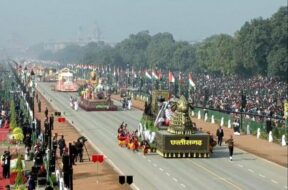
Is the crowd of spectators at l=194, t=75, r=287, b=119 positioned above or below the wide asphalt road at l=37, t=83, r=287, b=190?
above

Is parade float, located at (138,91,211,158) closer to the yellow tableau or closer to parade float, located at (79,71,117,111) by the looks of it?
the yellow tableau

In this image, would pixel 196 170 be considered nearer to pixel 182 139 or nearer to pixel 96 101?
pixel 182 139

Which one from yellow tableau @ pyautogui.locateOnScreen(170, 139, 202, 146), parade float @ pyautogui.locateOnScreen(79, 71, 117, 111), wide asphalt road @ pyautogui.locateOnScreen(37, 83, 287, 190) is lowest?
wide asphalt road @ pyautogui.locateOnScreen(37, 83, 287, 190)

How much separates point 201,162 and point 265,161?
386 cm

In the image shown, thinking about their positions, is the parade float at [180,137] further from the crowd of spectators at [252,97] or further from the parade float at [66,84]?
the parade float at [66,84]

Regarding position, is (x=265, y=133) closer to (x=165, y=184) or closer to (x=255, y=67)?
(x=165, y=184)

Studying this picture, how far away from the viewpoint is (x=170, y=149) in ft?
143

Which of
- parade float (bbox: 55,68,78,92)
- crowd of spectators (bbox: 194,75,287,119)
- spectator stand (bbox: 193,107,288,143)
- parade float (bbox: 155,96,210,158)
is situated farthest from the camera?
parade float (bbox: 55,68,78,92)

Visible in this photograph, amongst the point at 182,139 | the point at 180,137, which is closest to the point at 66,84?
the point at 180,137

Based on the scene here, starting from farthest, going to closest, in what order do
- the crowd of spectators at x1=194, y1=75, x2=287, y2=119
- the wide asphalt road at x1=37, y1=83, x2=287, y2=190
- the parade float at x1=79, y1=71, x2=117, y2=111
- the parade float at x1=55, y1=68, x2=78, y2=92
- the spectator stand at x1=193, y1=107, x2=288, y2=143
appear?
the parade float at x1=55, y1=68, x2=78, y2=92
the parade float at x1=79, y1=71, x2=117, y2=111
the crowd of spectators at x1=194, y1=75, x2=287, y2=119
the spectator stand at x1=193, y1=107, x2=288, y2=143
the wide asphalt road at x1=37, y1=83, x2=287, y2=190

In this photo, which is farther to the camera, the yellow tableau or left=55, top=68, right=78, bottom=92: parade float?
left=55, top=68, right=78, bottom=92: parade float

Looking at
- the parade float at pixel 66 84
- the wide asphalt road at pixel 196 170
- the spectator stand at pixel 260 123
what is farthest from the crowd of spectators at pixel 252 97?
the parade float at pixel 66 84

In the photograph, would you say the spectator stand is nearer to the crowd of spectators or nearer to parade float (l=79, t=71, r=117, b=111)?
the crowd of spectators

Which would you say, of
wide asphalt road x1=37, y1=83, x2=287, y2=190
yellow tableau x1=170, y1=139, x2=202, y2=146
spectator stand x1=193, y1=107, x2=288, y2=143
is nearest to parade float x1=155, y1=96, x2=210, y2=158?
yellow tableau x1=170, y1=139, x2=202, y2=146
